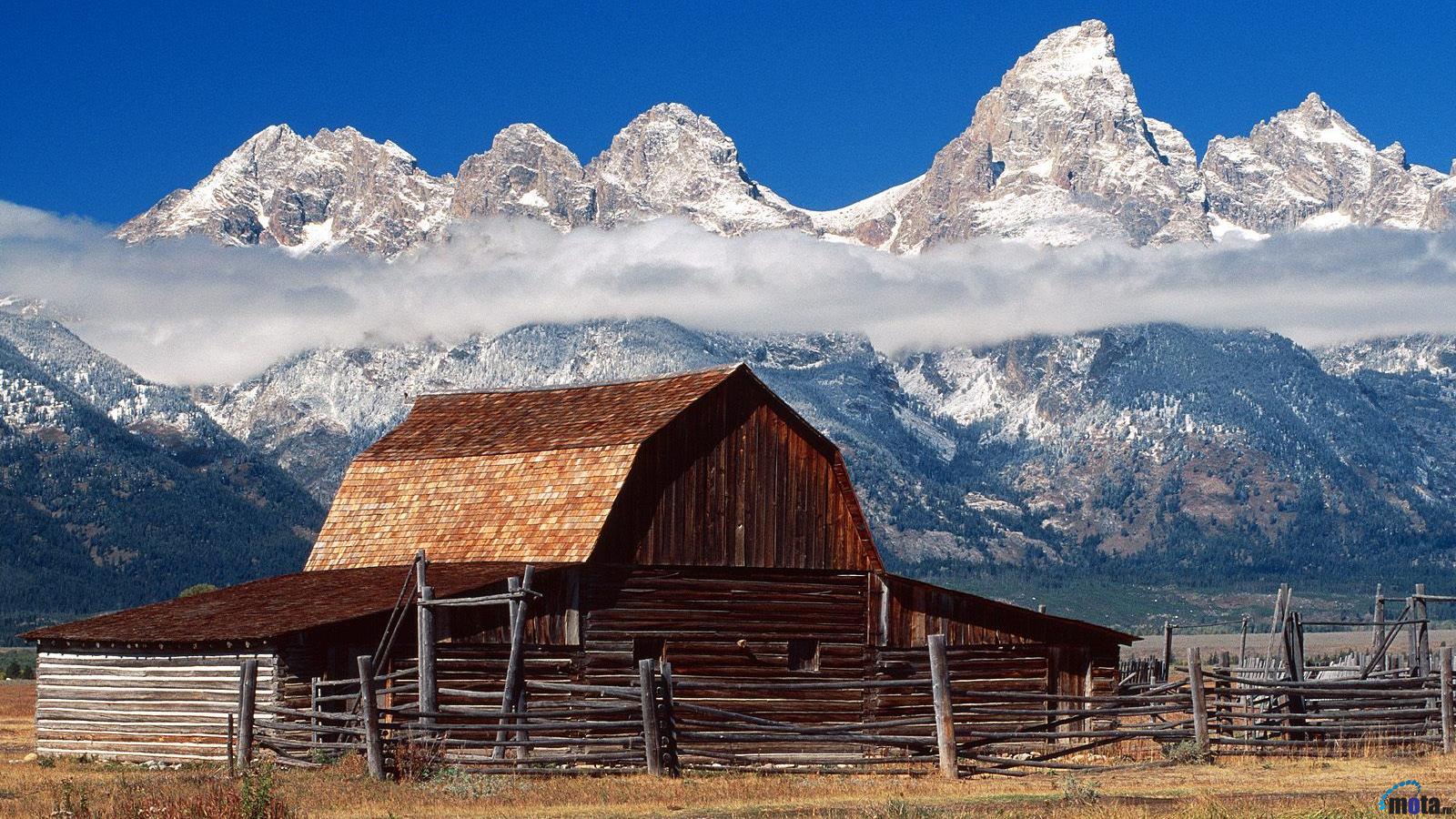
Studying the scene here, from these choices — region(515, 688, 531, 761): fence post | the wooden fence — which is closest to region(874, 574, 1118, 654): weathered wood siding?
the wooden fence

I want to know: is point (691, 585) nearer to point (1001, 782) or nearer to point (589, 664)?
point (589, 664)

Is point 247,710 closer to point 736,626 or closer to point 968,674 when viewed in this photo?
point 736,626

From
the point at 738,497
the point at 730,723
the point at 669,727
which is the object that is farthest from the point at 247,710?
the point at 738,497

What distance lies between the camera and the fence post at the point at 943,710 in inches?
1191

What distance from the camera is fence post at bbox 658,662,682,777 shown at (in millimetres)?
30297

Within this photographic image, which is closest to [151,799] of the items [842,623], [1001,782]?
[1001,782]

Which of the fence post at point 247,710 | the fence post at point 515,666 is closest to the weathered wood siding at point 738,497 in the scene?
the fence post at point 515,666

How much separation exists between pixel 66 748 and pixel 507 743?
1522 centimetres

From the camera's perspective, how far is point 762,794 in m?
27.0

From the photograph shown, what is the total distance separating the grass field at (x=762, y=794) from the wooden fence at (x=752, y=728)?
755mm

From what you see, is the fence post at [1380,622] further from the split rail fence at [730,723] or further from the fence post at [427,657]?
the fence post at [427,657]

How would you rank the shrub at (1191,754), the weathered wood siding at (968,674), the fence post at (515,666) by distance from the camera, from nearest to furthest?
1. the fence post at (515,666)
2. the shrub at (1191,754)
3. the weathered wood siding at (968,674)

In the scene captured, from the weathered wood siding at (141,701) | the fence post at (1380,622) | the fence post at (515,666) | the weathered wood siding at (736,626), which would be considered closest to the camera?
the fence post at (515,666)

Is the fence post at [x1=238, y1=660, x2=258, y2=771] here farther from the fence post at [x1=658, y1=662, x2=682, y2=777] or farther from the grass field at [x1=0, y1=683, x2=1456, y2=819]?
the fence post at [x1=658, y1=662, x2=682, y2=777]
